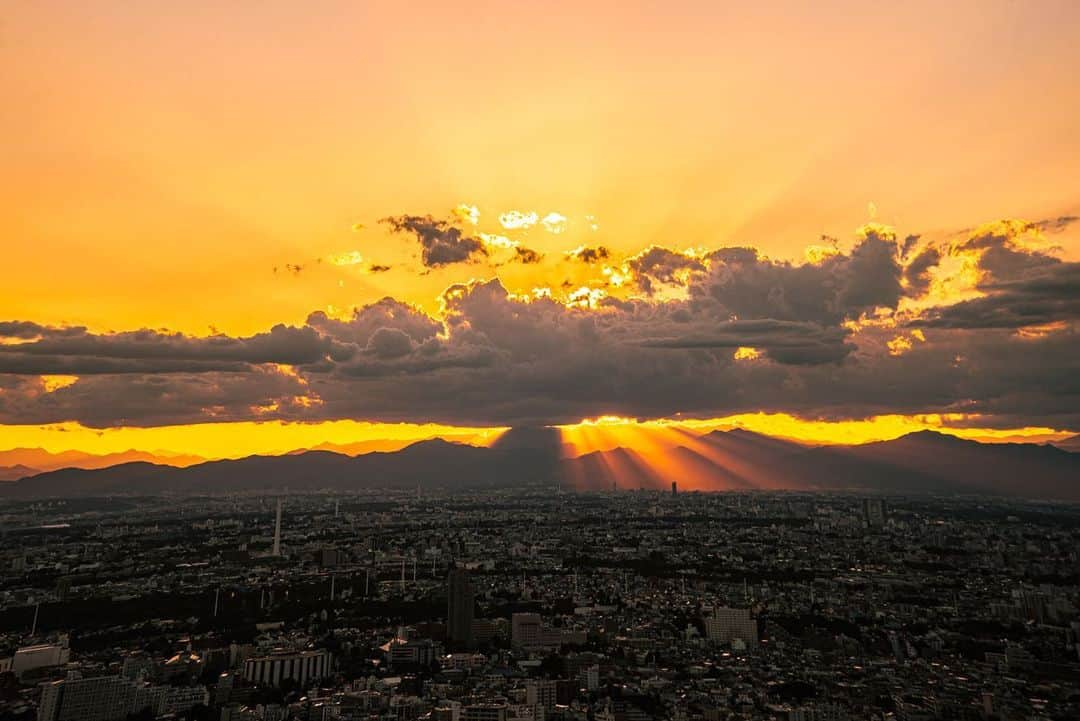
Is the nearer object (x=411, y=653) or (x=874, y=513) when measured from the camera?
(x=411, y=653)

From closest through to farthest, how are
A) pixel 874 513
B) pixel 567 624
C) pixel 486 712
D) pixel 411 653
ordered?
pixel 486 712, pixel 411 653, pixel 567 624, pixel 874 513

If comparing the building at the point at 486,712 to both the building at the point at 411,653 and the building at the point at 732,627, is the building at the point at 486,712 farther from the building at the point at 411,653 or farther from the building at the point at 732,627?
the building at the point at 732,627

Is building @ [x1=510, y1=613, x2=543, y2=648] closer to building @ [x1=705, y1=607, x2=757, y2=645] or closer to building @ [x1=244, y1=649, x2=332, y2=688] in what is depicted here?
building @ [x1=705, y1=607, x2=757, y2=645]

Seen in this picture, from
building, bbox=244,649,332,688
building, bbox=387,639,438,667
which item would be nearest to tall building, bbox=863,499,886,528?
building, bbox=387,639,438,667

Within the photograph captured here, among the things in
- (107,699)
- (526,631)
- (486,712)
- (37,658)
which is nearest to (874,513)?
(526,631)

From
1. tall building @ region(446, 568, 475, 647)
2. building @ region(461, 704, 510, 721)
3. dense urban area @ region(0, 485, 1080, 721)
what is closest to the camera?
building @ region(461, 704, 510, 721)

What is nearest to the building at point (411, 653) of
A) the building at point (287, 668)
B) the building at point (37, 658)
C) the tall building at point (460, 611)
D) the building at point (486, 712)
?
the tall building at point (460, 611)

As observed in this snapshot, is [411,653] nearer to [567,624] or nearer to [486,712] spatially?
[567,624]
